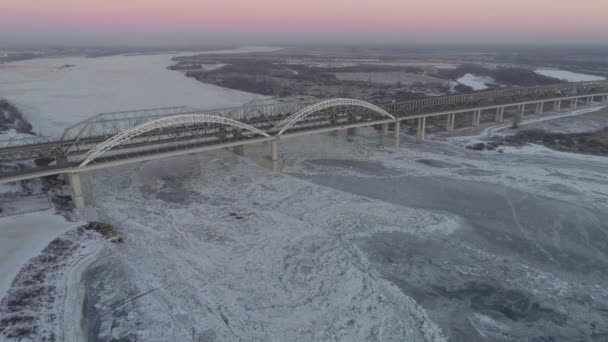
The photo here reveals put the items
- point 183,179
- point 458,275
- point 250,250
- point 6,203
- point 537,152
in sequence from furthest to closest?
point 537,152
point 183,179
point 6,203
point 250,250
point 458,275

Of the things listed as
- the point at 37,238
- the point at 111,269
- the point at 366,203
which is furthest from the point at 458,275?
the point at 37,238

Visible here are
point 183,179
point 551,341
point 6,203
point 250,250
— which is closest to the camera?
point 551,341

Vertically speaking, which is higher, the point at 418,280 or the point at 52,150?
the point at 52,150

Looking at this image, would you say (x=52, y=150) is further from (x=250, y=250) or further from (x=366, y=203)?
(x=366, y=203)

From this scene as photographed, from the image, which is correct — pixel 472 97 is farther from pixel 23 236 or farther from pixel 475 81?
pixel 475 81

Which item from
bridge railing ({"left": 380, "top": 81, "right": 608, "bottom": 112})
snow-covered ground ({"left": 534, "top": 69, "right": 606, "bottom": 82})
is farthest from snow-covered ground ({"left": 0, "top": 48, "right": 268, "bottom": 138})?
snow-covered ground ({"left": 534, "top": 69, "right": 606, "bottom": 82})

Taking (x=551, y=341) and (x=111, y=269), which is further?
(x=111, y=269)

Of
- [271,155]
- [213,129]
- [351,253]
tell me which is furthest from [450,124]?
[351,253]

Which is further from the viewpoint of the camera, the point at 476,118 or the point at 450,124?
the point at 476,118

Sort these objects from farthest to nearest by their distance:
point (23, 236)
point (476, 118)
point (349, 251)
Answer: point (476, 118) < point (23, 236) < point (349, 251)
